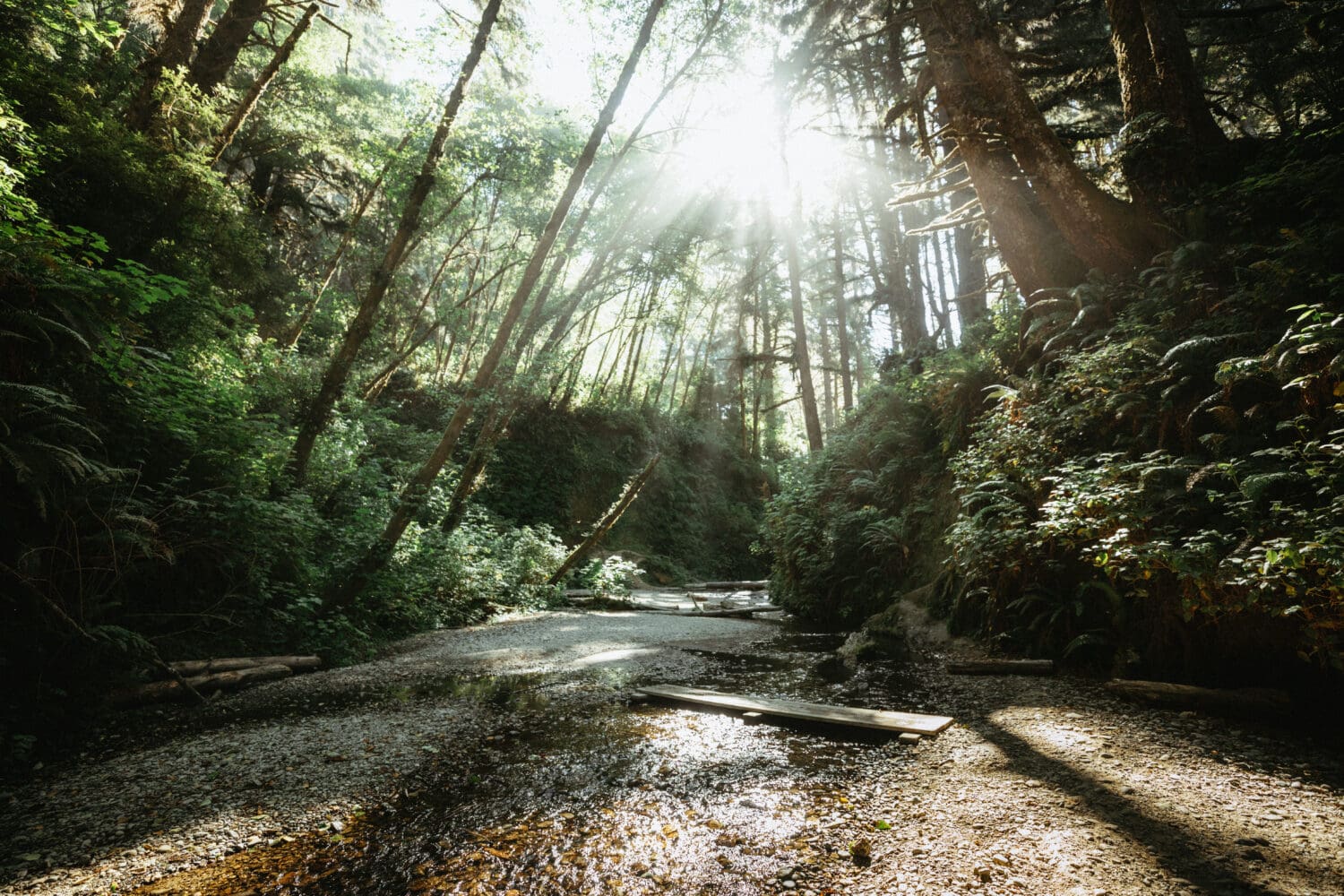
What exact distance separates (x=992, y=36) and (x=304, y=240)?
18763mm

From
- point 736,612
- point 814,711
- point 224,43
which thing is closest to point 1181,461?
point 814,711

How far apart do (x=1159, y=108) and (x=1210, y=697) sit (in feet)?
27.3

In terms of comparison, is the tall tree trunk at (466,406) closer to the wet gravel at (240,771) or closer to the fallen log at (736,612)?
the wet gravel at (240,771)

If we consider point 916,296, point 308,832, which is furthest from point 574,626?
point 916,296

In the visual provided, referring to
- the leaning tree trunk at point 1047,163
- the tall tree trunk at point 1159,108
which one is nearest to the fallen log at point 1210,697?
the leaning tree trunk at point 1047,163

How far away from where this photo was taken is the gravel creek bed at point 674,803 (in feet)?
7.91

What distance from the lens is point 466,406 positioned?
34.9 feet

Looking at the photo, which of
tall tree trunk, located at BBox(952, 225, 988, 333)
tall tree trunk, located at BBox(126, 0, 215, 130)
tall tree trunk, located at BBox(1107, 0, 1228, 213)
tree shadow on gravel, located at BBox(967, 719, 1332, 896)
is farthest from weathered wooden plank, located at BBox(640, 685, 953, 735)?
tall tree trunk, located at BBox(952, 225, 988, 333)

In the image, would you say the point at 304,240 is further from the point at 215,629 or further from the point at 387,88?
the point at 215,629

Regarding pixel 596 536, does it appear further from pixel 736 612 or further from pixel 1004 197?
pixel 1004 197

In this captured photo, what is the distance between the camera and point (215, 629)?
586 centimetres

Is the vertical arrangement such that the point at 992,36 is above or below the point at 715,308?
below

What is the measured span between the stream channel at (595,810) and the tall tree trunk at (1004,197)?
23.6 feet

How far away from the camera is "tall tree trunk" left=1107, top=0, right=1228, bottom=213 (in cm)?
754
